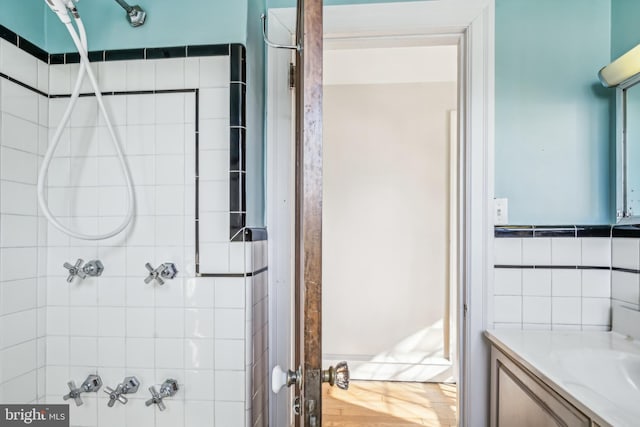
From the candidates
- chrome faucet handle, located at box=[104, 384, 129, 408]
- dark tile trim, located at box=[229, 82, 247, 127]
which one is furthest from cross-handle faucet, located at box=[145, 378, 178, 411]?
dark tile trim, located at box=[229, 82, 247, 127]

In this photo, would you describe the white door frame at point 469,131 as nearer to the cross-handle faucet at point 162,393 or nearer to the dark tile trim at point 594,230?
the dark tile trim at point 594,230

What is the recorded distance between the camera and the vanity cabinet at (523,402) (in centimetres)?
88

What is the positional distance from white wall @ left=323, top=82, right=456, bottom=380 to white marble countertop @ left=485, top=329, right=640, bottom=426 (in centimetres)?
131

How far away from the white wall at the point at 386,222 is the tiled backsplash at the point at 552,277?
4.09 ft

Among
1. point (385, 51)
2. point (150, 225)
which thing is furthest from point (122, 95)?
point (385, 51)

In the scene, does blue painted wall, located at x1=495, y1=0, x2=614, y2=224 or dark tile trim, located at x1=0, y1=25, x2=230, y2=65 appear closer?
dark tile trim, located at x1=0, y1=25, x2=230, y2=65

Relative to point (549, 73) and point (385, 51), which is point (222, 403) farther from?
point (385, 51)

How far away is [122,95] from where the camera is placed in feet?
4.42

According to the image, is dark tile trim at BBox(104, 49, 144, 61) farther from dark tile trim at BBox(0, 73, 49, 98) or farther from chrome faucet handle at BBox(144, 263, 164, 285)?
chrome faucet handle at BBox(144, 263, 164, 285)

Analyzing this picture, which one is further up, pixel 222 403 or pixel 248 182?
pixel 248 182

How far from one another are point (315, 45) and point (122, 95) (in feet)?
3.33

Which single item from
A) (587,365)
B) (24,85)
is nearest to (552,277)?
(587,365)

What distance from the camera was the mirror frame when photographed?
4.29ft

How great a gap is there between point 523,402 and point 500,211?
68cm
